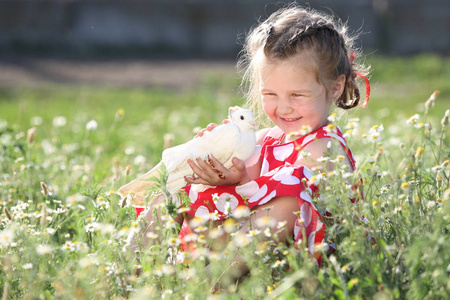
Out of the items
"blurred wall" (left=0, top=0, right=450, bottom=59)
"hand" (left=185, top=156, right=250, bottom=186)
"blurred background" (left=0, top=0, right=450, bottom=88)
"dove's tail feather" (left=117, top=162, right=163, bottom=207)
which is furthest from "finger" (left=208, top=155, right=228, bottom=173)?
"blurred wall" (left=0, top=0, right=450, bottom=59)

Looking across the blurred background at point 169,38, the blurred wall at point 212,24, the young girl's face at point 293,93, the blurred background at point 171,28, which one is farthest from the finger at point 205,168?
the blurred wall at point 212,24

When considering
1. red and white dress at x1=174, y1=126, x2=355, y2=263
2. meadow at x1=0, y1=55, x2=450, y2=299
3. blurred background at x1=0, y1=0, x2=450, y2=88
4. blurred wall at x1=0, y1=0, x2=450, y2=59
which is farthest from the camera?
blurred wall at x1=0, y1=0, x2=450, y2=59

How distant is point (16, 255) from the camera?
2297mm

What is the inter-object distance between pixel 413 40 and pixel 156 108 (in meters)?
7.55

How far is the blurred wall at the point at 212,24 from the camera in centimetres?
1331

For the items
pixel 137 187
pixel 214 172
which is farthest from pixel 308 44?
pixel 137 187

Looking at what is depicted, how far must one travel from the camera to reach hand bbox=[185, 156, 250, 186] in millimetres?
2655

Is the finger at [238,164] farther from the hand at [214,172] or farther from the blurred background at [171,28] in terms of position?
the blurred background at [171,28]

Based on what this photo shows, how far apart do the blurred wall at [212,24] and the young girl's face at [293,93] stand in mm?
10504

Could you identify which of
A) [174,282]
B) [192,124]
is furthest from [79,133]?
[174,282]

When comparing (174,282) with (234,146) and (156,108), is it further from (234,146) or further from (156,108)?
(156,108)

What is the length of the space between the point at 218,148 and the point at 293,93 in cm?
40

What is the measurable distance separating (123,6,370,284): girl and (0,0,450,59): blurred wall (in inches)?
409

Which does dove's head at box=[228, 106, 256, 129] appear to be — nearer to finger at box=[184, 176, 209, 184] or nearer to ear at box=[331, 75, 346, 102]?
finger at box=[184, 176, 209, 184]
